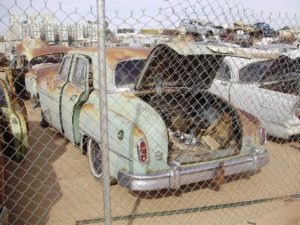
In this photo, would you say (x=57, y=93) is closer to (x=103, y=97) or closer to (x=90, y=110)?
(x=90, y=110)

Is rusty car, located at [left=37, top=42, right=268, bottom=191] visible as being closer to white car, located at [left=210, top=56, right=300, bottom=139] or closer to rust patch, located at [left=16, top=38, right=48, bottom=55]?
white car, located at [left=210, top=56, right=300, bottom=139]

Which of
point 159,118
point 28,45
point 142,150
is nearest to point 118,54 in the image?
point 159,118

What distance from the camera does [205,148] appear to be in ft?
17.3

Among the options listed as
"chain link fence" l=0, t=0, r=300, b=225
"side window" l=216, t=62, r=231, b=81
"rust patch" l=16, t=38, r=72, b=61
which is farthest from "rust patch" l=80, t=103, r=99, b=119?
"rust patch" l=16, t=38, r=72, b=61

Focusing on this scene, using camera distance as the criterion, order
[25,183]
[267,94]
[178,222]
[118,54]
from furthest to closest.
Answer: [267,94] < [118,54] < [25,183] < [178,222]

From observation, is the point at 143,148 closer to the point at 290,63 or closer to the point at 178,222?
the point at 178,222

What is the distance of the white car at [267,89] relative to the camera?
267 inches

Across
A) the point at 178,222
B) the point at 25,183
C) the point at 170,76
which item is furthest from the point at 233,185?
the point at 25,183

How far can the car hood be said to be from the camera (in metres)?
4.34

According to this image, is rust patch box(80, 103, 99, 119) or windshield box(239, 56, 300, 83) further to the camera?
windshield box(239, 56, 300, 83)

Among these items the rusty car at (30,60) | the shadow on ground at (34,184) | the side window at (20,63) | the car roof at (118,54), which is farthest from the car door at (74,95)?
the side window at (20,63)

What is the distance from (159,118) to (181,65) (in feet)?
3.14

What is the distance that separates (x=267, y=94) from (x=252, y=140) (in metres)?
2.38

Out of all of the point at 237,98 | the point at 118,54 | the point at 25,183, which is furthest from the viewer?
the point at 237,98
